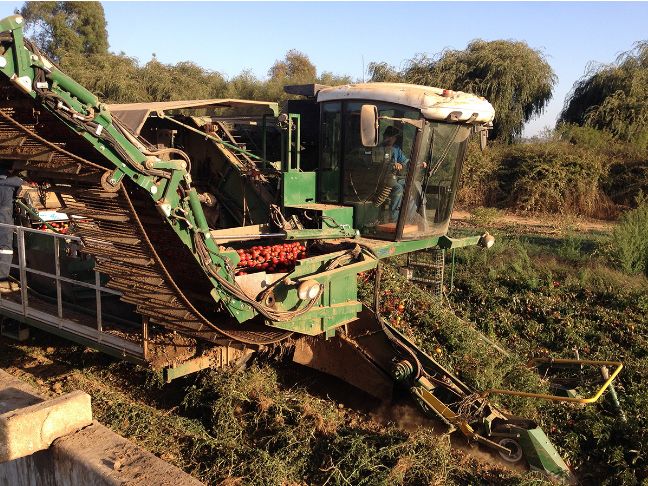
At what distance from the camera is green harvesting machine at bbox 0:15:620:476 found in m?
3.82

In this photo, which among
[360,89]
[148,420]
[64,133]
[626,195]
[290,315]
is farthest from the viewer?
[626,195]

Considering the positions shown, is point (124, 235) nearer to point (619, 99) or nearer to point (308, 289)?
point (308, 289)

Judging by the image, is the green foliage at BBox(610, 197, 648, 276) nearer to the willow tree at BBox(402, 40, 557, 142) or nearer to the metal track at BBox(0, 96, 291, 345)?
the metal track at BBox(0, 96, 291, 345)

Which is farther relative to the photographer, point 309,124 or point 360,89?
point 309,124

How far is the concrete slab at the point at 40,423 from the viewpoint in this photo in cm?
306

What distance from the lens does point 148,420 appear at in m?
5.40

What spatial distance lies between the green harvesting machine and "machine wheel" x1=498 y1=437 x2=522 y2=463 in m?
0.01

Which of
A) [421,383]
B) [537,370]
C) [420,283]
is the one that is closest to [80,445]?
[421,383]

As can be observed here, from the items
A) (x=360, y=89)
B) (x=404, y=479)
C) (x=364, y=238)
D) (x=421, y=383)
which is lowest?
(x=404, y=479)

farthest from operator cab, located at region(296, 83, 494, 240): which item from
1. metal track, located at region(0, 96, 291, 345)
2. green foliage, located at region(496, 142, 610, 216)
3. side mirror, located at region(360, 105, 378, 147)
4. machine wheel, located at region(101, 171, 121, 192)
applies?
green foliage, located at region(496, 142, 610, 216)

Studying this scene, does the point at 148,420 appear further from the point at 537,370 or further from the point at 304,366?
the point at 537,370

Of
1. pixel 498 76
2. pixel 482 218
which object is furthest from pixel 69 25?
pixel 482 218

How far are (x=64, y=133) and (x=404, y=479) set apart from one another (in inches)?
141

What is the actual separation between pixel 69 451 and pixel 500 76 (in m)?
22.8
